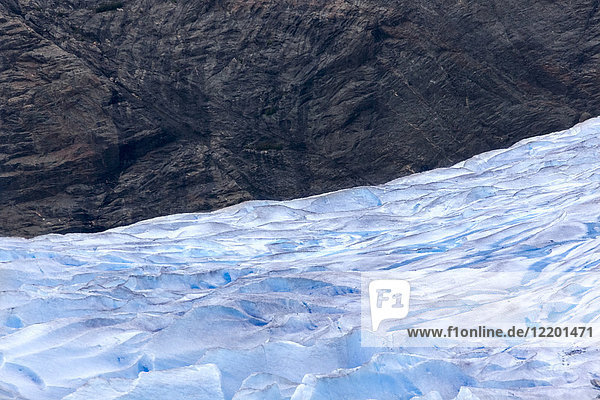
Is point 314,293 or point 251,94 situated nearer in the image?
point 314,293

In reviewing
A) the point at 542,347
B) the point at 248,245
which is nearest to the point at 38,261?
the point at 248,245

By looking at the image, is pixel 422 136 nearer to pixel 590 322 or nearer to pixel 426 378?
pixel 590 322

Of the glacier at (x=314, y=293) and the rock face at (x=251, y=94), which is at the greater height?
the rock face at (x=251, y=94)

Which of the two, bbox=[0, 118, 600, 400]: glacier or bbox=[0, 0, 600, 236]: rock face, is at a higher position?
bbox=[0, 0, 600, 236]: rock face

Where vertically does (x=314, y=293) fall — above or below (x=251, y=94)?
below

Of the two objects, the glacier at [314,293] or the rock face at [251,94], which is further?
the rock face at [251,94]
